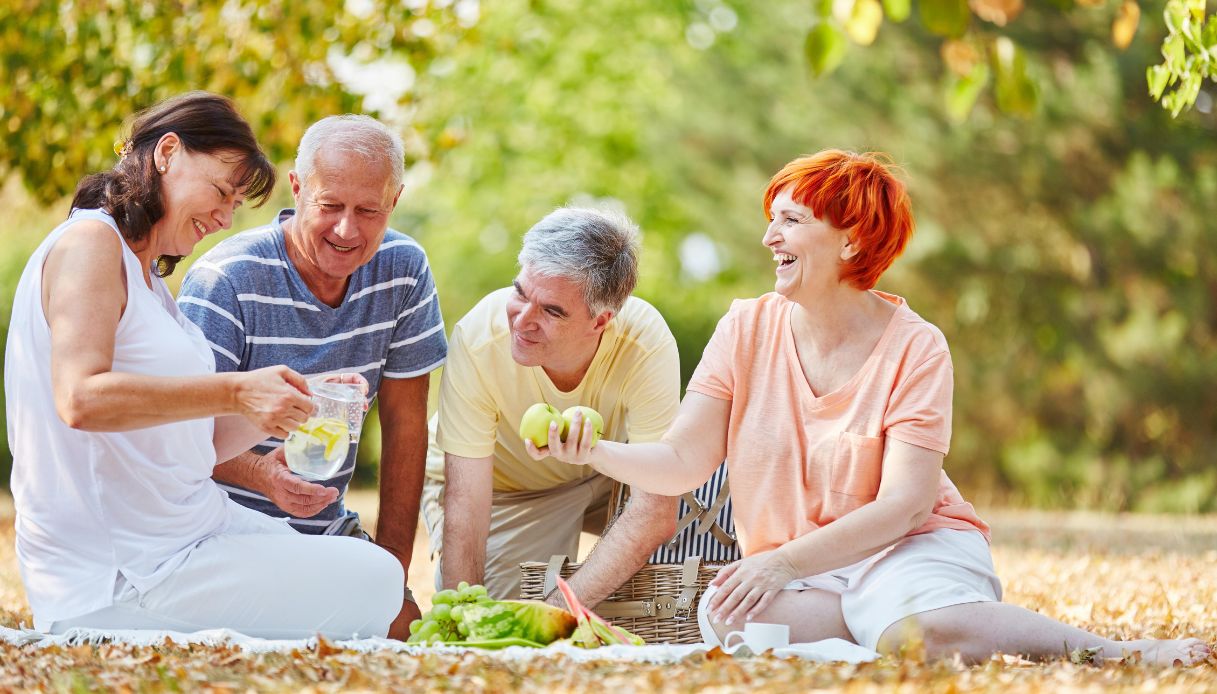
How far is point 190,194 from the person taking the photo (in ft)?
13.0

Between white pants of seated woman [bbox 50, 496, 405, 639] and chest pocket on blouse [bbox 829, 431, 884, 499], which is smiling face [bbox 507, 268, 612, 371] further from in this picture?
chest pocket on blouse [bbox 829, 431, 884, 499]

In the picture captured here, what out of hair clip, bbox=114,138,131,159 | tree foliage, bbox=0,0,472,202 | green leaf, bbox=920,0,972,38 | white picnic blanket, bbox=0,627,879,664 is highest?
tree foliage, bbox=0,0,472,202

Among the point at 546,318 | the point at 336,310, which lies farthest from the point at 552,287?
the point at 336,310

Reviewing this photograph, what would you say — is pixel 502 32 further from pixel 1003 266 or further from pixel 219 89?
pixel 219 89

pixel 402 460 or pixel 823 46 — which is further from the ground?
pixel 823 46

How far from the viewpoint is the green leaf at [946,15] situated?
232 cm

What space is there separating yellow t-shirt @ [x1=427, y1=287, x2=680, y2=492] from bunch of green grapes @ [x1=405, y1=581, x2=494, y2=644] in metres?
0.82

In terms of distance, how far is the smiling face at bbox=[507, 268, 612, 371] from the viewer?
15.0ft

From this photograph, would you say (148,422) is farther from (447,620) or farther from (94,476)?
(447,620)

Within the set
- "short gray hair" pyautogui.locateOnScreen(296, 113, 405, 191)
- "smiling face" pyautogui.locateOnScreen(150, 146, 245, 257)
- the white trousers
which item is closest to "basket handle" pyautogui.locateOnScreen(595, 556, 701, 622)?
the white trousers

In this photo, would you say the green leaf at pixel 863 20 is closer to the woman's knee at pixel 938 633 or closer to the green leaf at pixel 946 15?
the green leaf at pixel 946 15

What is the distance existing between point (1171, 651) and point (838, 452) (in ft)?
3.54

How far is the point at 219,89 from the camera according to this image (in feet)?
30.2

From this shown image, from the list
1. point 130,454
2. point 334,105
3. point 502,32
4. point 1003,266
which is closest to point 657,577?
point 130,454
